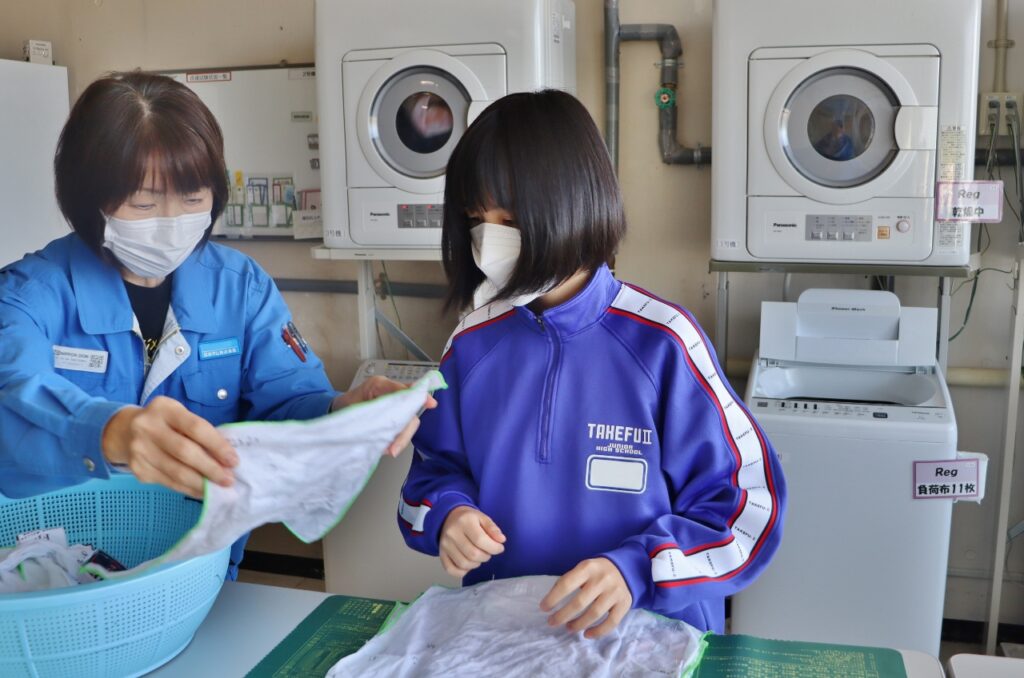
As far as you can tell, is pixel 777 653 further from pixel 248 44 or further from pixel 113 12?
pixel 113 12

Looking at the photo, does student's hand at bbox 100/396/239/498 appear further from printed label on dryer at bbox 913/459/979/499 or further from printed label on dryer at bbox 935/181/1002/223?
printed label on dryer at bbox 935/181/1002/223

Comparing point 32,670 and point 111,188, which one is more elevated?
point 111,188

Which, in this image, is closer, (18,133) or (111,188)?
(111,188)

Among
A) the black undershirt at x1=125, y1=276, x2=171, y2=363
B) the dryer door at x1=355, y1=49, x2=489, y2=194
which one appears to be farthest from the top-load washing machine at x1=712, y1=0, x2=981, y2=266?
the black undershirt at x1=125, y1=276, x2=171, y2=363

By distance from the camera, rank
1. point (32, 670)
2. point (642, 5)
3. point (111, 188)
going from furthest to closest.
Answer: point (642, 5), point (111, 188), point (32, 670)

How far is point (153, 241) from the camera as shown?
5.12ft

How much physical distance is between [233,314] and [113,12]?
8.28 ft

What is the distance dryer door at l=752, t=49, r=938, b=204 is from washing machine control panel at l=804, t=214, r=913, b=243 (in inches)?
1.9

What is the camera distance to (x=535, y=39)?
260 centimetres

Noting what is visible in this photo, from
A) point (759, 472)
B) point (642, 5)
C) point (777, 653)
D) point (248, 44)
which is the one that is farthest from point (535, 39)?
point (777, 653)

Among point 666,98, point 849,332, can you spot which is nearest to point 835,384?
point 849,332

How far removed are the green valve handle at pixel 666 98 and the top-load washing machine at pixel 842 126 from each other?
360mm

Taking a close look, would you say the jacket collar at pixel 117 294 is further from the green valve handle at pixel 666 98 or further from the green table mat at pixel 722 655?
the green valve handle at pixel 666 98

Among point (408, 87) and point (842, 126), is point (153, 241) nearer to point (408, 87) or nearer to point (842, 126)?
point (408, 87)
